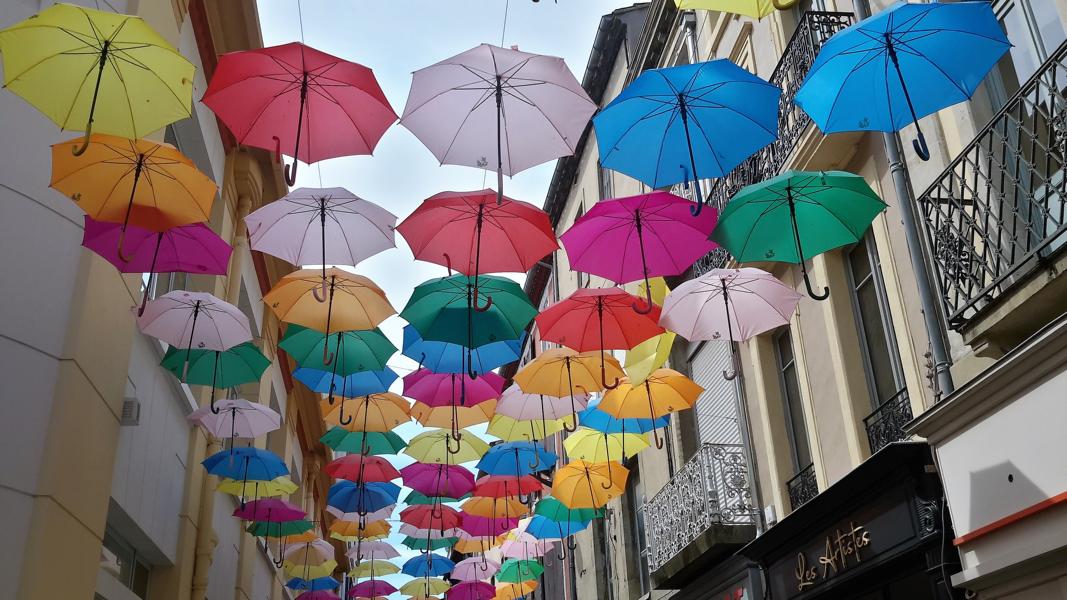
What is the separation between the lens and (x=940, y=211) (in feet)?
23.3

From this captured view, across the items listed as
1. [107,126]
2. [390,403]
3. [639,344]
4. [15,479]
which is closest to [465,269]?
[639,344]

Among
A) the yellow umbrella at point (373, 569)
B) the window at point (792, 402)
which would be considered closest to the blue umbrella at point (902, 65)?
the window at point (792, 402)

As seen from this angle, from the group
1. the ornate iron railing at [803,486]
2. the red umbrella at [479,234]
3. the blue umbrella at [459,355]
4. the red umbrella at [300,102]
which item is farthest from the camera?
the blue umbrella at [459,355]

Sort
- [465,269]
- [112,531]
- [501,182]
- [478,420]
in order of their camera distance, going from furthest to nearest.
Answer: [478,420] < [112,531] < [465,269] < [501,182]

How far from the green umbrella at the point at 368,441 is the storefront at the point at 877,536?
6.25 m

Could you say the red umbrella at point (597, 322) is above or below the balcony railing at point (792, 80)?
below

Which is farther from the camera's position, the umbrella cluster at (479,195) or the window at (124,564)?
the window at (124,564)

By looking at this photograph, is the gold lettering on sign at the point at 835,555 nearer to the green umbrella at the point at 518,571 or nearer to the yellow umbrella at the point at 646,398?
the yellow umbrella at the point at 646,398

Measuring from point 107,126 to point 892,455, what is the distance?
6788 mm

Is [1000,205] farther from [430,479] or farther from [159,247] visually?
[430,479]

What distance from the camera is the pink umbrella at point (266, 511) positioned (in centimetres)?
1390

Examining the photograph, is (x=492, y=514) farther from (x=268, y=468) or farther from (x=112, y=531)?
(x=112, y=531)

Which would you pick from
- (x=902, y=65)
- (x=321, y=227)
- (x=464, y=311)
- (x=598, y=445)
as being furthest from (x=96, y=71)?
(x=598, y=445)

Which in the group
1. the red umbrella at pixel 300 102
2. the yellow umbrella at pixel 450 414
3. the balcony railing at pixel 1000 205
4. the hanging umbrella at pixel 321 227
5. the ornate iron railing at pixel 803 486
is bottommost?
the ornate iron railing at pixel 803 486
